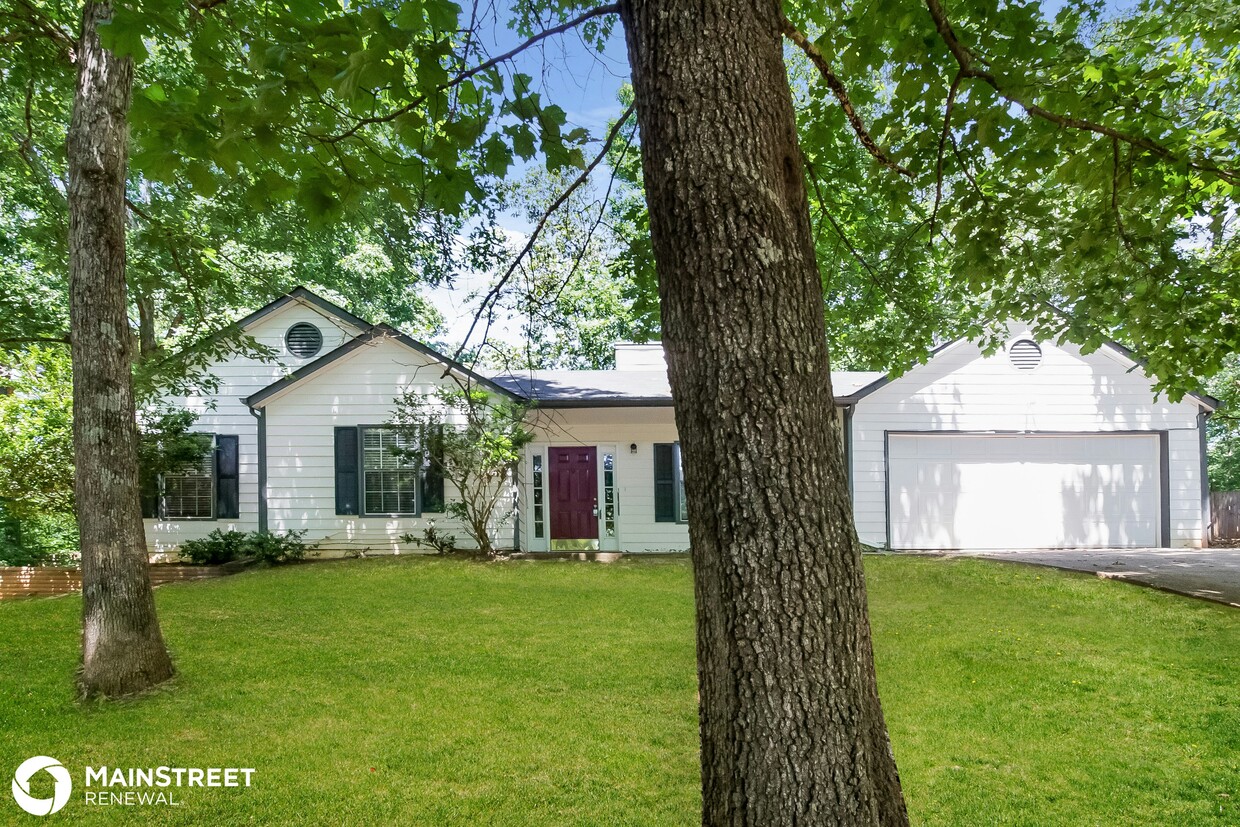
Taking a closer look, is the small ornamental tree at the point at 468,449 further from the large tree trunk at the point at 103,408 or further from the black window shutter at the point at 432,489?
the large tree trunk at the point at 103,408

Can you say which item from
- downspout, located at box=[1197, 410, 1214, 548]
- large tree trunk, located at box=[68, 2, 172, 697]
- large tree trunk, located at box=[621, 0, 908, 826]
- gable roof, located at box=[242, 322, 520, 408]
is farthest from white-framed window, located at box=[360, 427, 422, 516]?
downspout, located at box=[1197, 410, 1214, 548]

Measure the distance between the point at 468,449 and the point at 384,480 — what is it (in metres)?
2.13

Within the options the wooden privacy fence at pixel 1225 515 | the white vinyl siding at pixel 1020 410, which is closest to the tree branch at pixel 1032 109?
the white vinyl siding at pixel 1020 410

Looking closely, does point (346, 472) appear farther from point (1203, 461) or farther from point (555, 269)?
point (1203, 461)

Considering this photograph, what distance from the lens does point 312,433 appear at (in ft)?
42.3

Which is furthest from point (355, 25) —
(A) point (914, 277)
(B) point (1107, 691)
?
(B) point (1107, 691)

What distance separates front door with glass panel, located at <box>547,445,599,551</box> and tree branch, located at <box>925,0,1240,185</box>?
10.1 meters

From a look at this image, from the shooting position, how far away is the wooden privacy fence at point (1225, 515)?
15.0m

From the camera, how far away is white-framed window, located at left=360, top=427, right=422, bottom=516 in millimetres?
12812

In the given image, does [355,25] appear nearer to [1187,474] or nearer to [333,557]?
[333,557]

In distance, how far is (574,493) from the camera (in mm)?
13367

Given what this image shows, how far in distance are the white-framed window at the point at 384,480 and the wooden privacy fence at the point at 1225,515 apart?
1655 centimetres

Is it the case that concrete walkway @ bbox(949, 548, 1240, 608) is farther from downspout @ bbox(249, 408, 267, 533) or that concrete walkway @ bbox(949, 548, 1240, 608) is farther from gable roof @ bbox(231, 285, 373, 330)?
downspout @ bbox(249, 408, 267, 533)

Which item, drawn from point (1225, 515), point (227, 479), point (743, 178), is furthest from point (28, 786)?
point (1225, 515)
